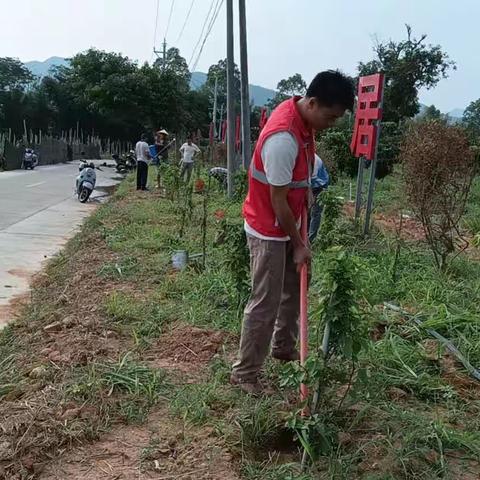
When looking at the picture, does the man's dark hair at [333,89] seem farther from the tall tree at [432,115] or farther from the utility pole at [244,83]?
the utility pole at [244,83]

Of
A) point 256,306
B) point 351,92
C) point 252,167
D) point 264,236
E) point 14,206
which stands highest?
point 351,92

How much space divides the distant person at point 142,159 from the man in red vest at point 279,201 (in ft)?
39.9

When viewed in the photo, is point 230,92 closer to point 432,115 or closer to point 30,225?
point 30,225

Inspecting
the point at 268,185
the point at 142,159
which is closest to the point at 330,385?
the point at 268,185

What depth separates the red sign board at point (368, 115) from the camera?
7.32 meters

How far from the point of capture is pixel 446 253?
592 cm

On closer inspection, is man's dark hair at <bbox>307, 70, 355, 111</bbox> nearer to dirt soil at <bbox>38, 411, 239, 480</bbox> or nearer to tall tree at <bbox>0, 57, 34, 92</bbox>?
dirt soil at <bbox>38, 411, 239, 480</bbox>

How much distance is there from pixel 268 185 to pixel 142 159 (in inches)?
498

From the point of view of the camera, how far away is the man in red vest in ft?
8.82

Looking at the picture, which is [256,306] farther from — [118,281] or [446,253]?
[446,253]

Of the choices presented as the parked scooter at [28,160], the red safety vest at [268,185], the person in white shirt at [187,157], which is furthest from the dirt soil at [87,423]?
the parked scooter at [28,160]

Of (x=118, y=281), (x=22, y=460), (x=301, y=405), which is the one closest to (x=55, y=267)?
(x=118, y=281)

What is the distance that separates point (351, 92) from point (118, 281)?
3669 mm

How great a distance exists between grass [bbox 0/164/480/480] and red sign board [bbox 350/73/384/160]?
1.79 meters
